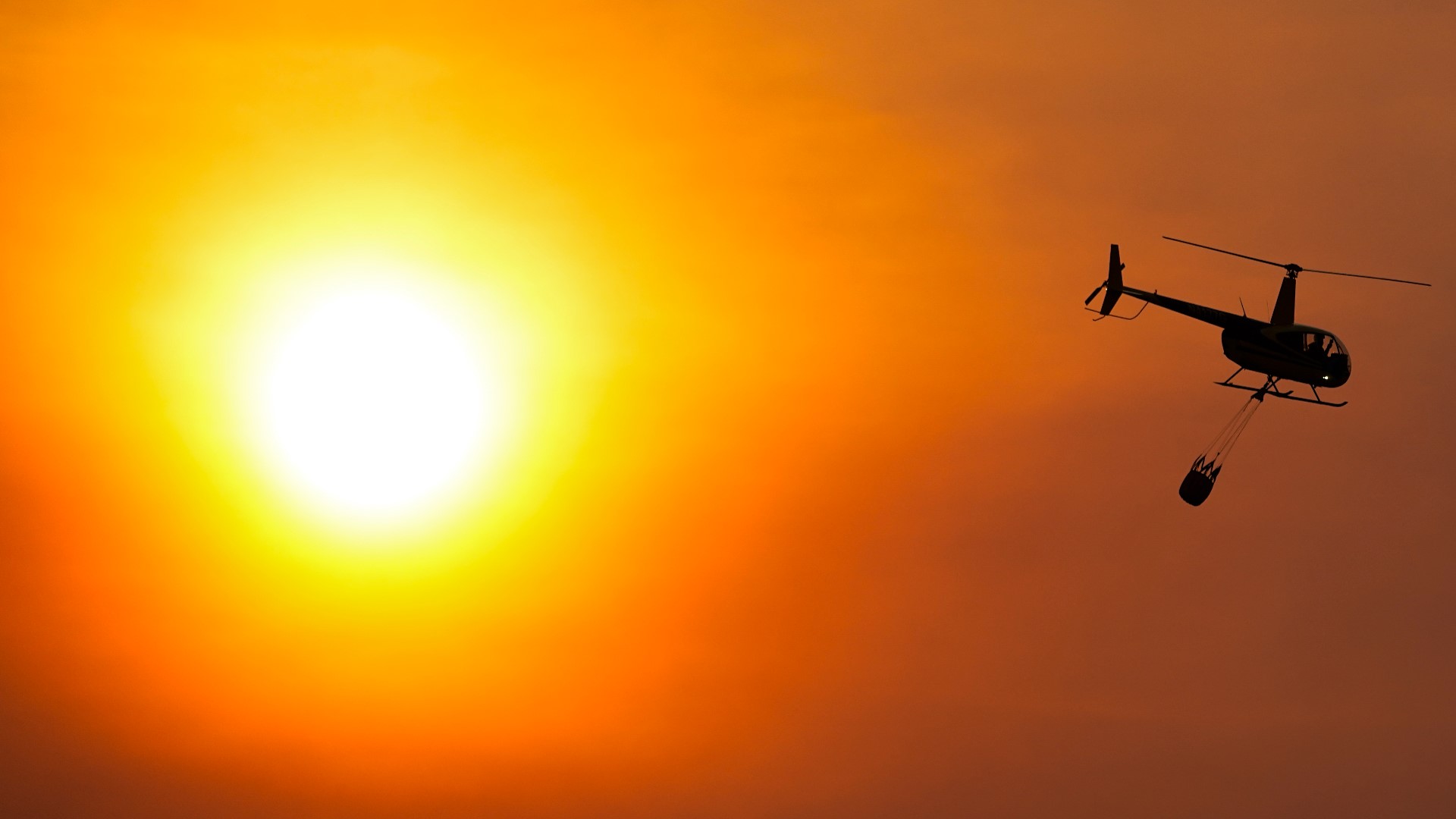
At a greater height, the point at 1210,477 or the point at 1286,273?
the point at 1286,273

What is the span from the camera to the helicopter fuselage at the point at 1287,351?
356ft

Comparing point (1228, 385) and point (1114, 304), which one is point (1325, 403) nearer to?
point (1228, 385)

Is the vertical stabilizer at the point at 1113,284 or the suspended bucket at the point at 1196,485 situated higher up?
the vertical stabilizer at the point at 1113,284

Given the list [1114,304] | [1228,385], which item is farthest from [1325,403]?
[1114,304]

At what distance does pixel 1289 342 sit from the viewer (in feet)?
359

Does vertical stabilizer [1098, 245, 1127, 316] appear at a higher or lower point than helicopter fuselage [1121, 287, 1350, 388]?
higher

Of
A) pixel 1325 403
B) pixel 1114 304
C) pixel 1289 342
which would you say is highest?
pixel 1114 304

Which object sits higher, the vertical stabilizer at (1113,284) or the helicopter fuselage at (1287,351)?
the vertical stabilizer at (1113,284)

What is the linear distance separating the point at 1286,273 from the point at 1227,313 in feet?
14.7

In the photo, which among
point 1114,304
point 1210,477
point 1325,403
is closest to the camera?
point 1325,403

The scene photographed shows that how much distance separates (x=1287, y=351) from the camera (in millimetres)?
109438

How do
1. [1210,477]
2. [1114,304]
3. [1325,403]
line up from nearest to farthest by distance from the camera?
[1325,403], [1210,477], [1114,304]

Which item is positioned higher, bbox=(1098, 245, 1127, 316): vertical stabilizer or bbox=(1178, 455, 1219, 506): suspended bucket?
bbox=(1098, 245, 1127, 316): vertical stabilizer

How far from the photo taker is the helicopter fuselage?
356 feet
